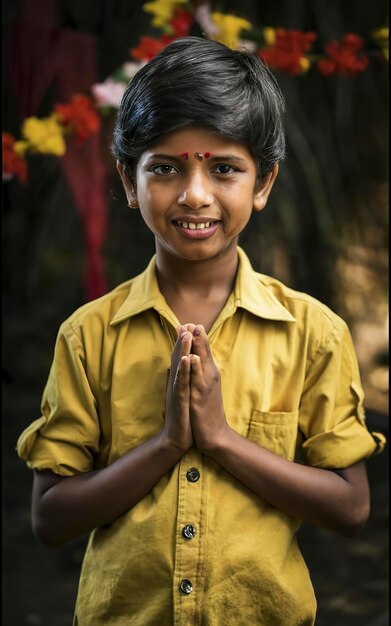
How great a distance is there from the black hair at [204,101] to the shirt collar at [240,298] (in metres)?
0.18

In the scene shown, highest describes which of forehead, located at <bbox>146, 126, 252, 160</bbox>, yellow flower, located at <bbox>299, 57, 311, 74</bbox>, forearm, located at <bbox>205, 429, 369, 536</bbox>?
yellow flower, located at <bbox>299, 57, 311, 74</bbox>

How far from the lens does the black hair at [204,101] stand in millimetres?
1578

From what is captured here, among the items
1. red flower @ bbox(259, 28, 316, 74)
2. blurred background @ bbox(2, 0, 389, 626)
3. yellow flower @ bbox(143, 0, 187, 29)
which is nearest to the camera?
red flower @ bbox(259, 28, 316, 74)

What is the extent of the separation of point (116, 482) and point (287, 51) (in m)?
1.42

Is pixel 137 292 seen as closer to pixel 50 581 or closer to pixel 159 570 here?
pixel 159 570

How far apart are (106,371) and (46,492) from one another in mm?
238

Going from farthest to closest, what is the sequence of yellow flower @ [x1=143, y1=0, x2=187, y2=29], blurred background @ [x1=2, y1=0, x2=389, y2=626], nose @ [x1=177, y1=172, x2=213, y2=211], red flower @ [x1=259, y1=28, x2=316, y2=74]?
blurred background @ [x1=2, y1=0, x2=389, y2=626] → yellow flower @ [x1=143, y1=0, x2=187, y2=29] → red flower @ [x1=259, y1=28, x2=316, y2=74] → nose @ [x1=177, y1=172, x2=213, y2=211]

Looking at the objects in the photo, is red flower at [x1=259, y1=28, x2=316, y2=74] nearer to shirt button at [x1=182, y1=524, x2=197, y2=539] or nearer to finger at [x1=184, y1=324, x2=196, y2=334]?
finger at [x1=184, y1=324, x2=196, y2=334]

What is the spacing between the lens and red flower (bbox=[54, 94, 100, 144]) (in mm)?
2797

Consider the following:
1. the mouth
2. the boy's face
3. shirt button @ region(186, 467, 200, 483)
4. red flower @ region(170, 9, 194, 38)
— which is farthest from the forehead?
red flower @ region(170, 9, 194, 38)

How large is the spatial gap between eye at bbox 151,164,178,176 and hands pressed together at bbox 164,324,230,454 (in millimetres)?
247

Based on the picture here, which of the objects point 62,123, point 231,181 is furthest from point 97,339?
point 62,123

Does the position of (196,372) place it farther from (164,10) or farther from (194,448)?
(164,10)

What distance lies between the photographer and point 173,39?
2658 millimetres
